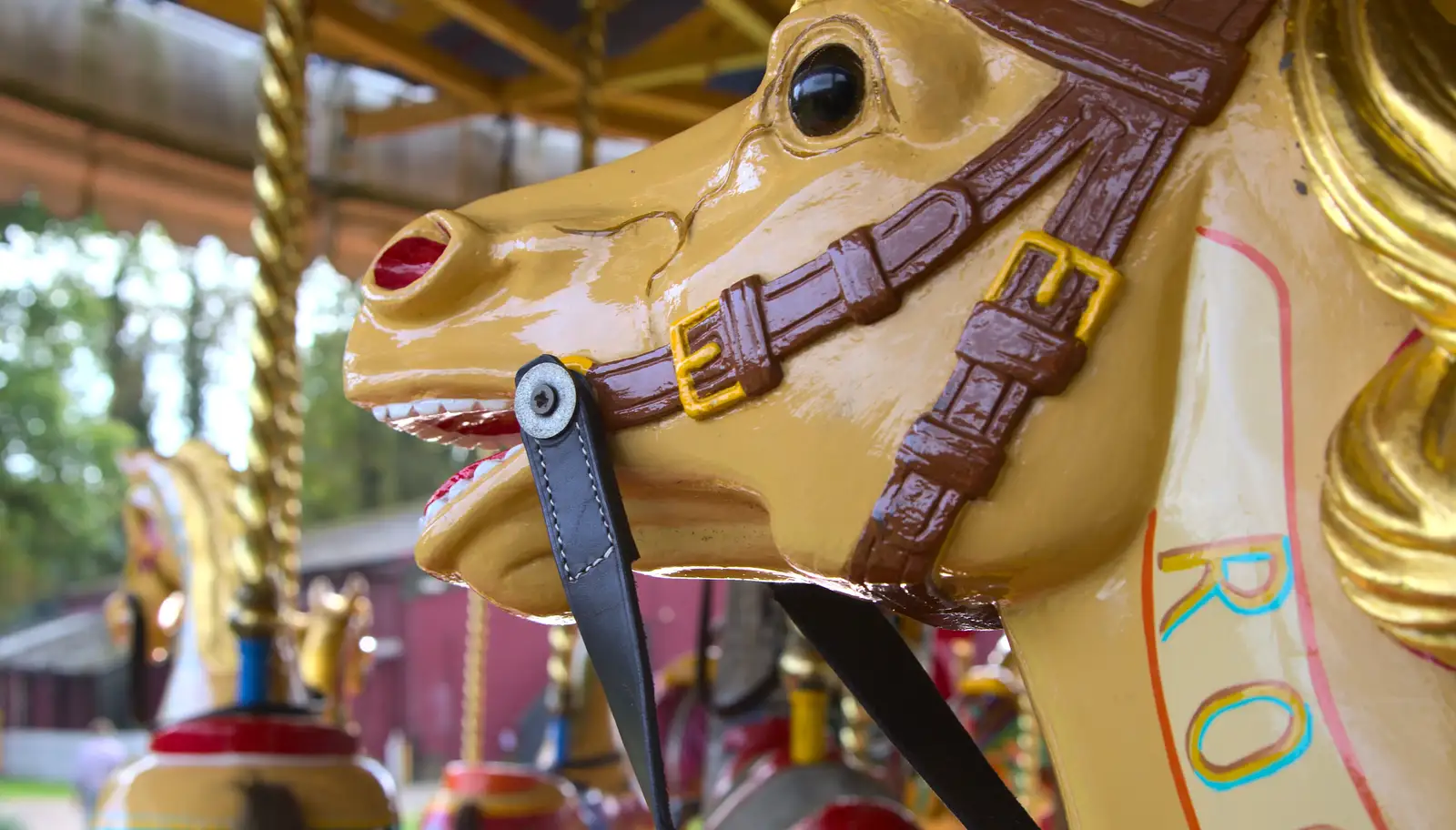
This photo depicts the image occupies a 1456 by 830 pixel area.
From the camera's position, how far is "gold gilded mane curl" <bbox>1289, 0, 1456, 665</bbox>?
54 cm

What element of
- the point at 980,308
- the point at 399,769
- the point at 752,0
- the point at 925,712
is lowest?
the point at 399,769

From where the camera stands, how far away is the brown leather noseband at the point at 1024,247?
632 mm

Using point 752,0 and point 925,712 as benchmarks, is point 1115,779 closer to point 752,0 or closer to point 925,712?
point 925,712

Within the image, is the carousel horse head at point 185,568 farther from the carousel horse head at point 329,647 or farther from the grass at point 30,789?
the grass at point 30,789

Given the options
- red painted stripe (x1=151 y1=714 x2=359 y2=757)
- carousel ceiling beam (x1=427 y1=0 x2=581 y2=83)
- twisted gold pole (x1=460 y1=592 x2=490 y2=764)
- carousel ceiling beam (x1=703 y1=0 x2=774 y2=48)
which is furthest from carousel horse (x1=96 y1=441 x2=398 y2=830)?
carousel ceiling beam (x1=703 y1=0 x2=774 y2=48)

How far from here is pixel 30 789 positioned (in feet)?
37.5

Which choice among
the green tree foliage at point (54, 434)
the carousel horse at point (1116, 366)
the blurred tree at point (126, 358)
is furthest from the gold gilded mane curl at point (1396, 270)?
the blurred tree at point (126, 358)

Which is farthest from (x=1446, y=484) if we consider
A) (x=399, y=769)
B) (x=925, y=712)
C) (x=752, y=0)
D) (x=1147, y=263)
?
(x=399, y=769)

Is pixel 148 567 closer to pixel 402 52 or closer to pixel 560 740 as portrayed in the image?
pixel 560 740

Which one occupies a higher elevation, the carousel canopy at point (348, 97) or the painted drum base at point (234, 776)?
the carousel canopy at point (348, 97)

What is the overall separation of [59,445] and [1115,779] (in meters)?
17.9

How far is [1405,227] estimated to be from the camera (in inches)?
22.0

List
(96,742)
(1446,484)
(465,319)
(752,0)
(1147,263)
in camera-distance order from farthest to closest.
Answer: (96,742) → (752,0) → (465,319) → (1147,263) → (1446,484)

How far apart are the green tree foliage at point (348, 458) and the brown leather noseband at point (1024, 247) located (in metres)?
17.7
